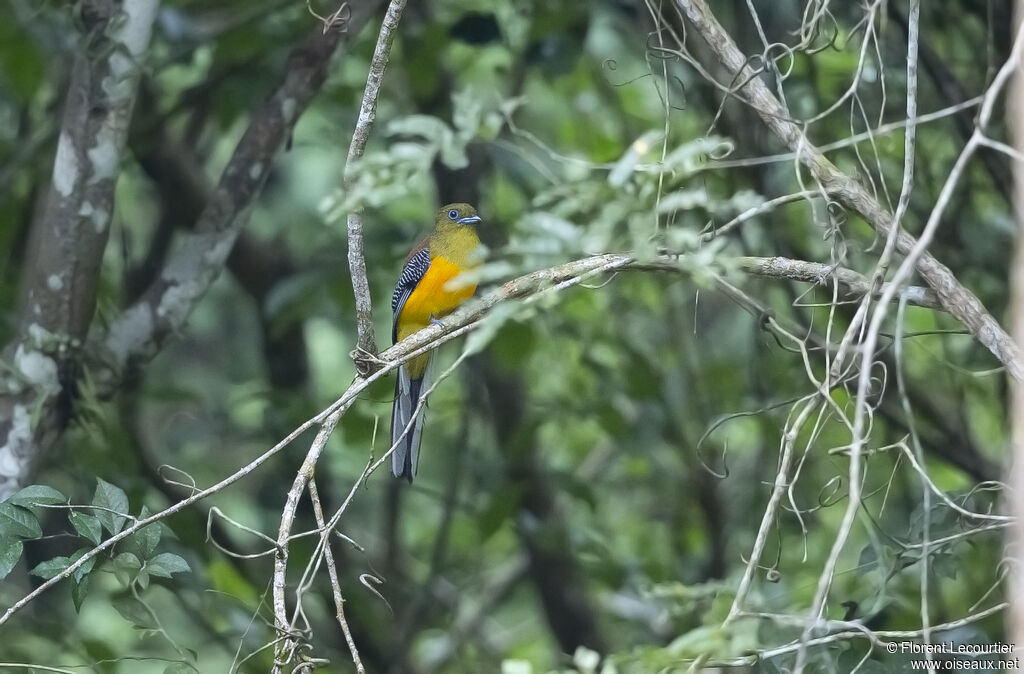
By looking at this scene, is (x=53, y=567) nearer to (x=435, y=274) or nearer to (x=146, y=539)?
(x=146, y=539)

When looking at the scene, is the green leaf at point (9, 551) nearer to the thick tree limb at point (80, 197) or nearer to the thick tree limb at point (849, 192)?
the thick tree limb at point (80, 197)

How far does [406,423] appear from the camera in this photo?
4.21 meters

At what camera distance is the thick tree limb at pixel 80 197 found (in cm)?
358

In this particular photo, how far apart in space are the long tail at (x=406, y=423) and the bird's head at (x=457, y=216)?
82 cm

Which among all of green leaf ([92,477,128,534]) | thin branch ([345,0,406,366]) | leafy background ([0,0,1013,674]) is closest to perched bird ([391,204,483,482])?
leafy background ([0,0,1013,674])

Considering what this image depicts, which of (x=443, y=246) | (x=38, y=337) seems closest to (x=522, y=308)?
(x=38, y=337)

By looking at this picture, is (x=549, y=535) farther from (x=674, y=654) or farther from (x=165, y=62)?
(x=674, y=654)

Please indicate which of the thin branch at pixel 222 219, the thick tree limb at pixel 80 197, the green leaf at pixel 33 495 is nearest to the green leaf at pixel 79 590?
the green leaf at pixel 33 495

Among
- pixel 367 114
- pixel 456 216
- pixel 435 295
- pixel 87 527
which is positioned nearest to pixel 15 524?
pixel 87 527

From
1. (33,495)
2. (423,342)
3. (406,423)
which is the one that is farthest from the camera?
(406,423)

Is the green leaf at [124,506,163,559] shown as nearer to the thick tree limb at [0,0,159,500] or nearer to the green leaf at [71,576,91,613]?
the green leaf at [71,576,91,613]

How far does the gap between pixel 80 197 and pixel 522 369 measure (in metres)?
2.50

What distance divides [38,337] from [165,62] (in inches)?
51.2

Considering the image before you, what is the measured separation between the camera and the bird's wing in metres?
4.69
